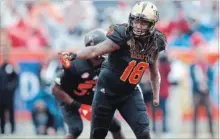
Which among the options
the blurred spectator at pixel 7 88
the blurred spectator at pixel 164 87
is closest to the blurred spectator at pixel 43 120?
the blurred spectator at pixel 7 88

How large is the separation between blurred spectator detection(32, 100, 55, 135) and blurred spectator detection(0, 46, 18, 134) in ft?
1.37

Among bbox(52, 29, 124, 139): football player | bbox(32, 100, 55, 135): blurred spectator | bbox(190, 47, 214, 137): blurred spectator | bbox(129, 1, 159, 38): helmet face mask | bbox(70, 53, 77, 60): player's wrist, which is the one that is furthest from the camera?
bbox(32, 100, 55, 135): blurred spectator

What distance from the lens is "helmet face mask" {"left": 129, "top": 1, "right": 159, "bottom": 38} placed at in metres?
8.25

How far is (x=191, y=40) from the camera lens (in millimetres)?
A: 15375

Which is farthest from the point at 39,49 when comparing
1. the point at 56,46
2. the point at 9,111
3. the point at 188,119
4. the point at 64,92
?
the point at 64,92

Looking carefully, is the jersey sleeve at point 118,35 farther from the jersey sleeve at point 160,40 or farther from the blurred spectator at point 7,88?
the blurred spectator at point 7,88

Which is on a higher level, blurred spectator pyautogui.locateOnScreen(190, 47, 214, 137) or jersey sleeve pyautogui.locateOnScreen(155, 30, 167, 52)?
jersey sleeve pyautogui.locateOnScreen(155, 30, 167, 52)

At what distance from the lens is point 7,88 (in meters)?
14.0

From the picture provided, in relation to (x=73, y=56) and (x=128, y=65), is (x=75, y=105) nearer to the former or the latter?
(x=128, y=65)

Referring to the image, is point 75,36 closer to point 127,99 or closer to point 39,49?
point 39,49

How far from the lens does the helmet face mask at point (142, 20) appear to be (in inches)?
325

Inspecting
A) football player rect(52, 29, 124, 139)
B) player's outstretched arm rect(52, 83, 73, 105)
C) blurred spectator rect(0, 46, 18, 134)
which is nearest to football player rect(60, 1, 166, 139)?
football player rect(52, 29, 124, 139)

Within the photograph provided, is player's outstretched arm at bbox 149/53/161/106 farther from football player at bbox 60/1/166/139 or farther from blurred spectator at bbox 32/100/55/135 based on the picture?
blurred spectator at bbox 32/100/55/135

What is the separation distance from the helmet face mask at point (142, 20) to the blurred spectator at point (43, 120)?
19.6 feet
